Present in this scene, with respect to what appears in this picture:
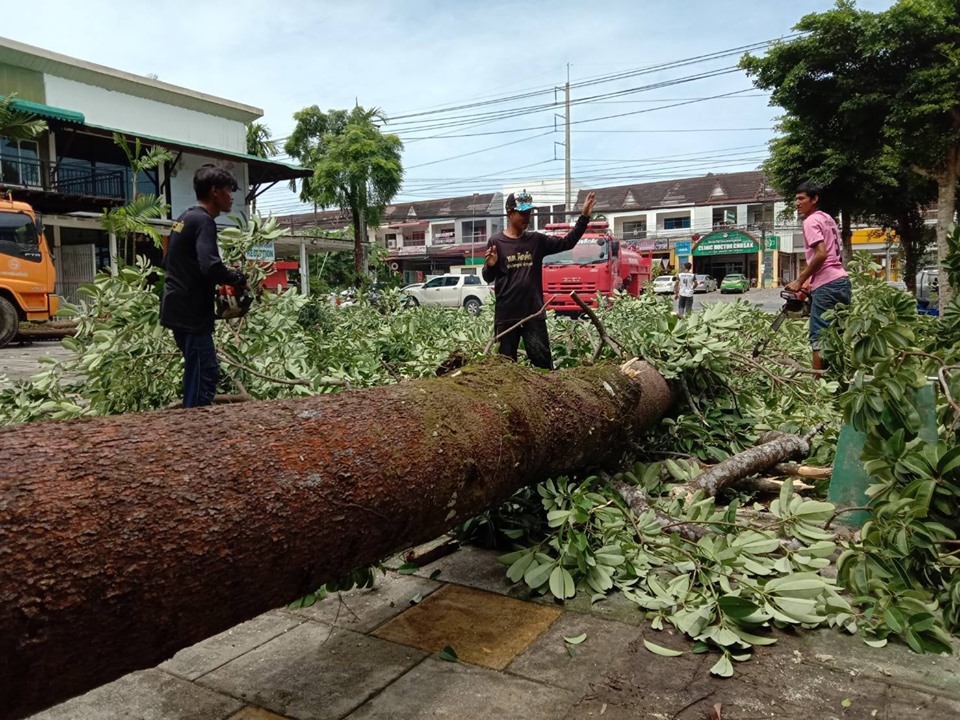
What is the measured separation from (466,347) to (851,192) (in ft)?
68.6

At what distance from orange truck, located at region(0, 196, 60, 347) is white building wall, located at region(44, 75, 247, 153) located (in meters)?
9.81

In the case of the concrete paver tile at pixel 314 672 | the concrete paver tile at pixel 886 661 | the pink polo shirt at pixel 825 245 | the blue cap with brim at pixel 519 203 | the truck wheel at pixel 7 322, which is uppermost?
the blue cap with brim at pixel 519 203

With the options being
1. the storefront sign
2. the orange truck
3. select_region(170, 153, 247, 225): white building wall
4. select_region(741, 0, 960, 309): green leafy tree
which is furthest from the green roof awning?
the storefront sign

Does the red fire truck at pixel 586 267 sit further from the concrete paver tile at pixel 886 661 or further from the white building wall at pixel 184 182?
the concrete paver tile at pixel 886 661

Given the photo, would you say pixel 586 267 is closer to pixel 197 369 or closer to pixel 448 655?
pixel 197 369

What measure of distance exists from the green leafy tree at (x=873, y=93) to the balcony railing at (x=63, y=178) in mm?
19790

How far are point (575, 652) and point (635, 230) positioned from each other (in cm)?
5817

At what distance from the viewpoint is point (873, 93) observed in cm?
1775

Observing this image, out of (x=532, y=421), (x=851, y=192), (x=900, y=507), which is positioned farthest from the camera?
(x=851, y=192)

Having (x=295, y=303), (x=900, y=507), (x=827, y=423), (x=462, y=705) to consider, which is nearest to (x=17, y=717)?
(x=462, y=705)

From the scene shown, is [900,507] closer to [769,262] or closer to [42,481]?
[42,481]

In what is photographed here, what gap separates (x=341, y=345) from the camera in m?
6.66

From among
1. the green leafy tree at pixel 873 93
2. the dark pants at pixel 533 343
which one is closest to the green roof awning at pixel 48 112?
the green leafy tree at pixel 873 93

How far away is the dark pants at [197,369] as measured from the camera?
424 centimetres
